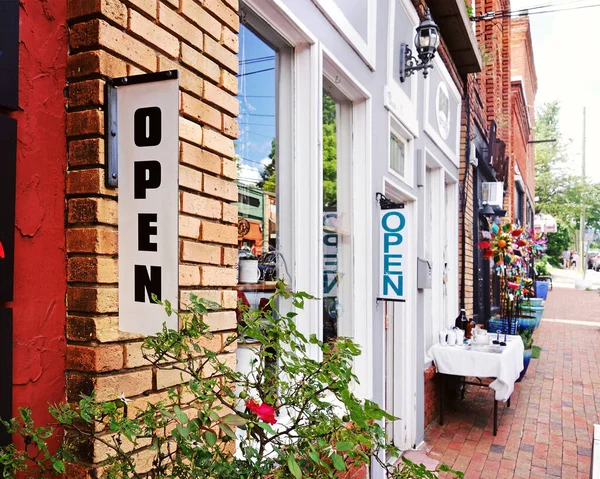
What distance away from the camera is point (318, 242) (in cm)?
307

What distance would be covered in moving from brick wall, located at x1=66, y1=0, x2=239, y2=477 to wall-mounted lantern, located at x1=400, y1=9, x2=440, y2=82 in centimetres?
303

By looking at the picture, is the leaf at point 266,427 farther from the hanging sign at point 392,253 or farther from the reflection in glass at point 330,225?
the hanging sign at point 392,253

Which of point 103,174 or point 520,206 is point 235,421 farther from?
point 520,206

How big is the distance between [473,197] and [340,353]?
8.03 metres

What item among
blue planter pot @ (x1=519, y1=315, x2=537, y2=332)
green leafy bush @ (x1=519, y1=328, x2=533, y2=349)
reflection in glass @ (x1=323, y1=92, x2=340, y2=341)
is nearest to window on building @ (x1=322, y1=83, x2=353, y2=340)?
reflection in glass @ (x1=323, y1=92, x2=340, y2=341)

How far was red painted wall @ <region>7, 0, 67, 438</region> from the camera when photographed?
1.45 m

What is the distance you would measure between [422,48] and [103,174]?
12.7 feet

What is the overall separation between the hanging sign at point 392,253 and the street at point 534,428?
1.91 m

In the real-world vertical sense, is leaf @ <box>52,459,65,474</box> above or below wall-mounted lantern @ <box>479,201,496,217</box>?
below

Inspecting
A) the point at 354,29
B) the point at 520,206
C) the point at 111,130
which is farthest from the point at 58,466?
the point at 520,206

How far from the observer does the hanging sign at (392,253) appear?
3980 mm

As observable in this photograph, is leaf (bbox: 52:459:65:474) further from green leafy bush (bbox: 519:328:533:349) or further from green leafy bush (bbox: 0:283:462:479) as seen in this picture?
green leafy bush (bbox: 519:328:533:349)

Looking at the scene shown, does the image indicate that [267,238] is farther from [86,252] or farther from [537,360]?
[537,360]

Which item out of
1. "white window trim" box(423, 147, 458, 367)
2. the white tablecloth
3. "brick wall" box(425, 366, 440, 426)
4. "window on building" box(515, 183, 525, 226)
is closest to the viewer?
the white tablecloth
